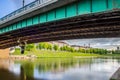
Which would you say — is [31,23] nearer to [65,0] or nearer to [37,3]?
[37,3]

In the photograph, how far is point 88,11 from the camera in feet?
92.9

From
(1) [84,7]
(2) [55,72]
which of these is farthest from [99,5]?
(2) [55,72]

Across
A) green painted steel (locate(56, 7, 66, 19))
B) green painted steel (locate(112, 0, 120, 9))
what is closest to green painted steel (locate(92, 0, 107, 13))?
green painted steel (locate(112, 0, 120, 9))

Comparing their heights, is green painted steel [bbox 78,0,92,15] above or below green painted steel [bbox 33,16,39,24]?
above

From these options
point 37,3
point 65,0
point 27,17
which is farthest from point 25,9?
point 65,0

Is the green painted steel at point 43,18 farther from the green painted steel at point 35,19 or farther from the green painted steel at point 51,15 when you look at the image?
the green painted steel at point 35,19

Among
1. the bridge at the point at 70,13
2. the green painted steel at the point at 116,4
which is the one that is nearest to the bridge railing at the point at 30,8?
the bridge at the point at 70,13

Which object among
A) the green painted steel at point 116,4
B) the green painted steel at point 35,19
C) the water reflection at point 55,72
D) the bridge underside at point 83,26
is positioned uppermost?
the green painted steel at point 116,4

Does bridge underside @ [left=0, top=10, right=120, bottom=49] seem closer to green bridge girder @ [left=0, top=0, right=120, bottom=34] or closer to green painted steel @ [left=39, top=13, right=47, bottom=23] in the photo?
green bridge girder @ [left=0, top=0, right=120, bottom=34]

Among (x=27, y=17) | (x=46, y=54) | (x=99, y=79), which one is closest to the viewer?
(x=99, y=79)

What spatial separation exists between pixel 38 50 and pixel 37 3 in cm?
12625

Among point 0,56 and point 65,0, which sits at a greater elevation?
point 65,0

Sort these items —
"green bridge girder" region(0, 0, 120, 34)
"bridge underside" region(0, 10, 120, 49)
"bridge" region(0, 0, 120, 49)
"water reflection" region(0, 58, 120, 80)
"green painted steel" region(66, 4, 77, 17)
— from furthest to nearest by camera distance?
"water reflection" region(0, 58, 120, 80) → "bridge underside" region(0, 10, 120, 49) → "green painted steel" region(66, 4, 77, 17) → "bridge" region(0, 0, 120, 49) → "green bridge girder" region(0, 0, 120, 34)

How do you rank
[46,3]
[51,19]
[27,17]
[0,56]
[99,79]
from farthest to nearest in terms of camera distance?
[0,56] → [27,17] → [99,79] → [51,19] → [46,3]
